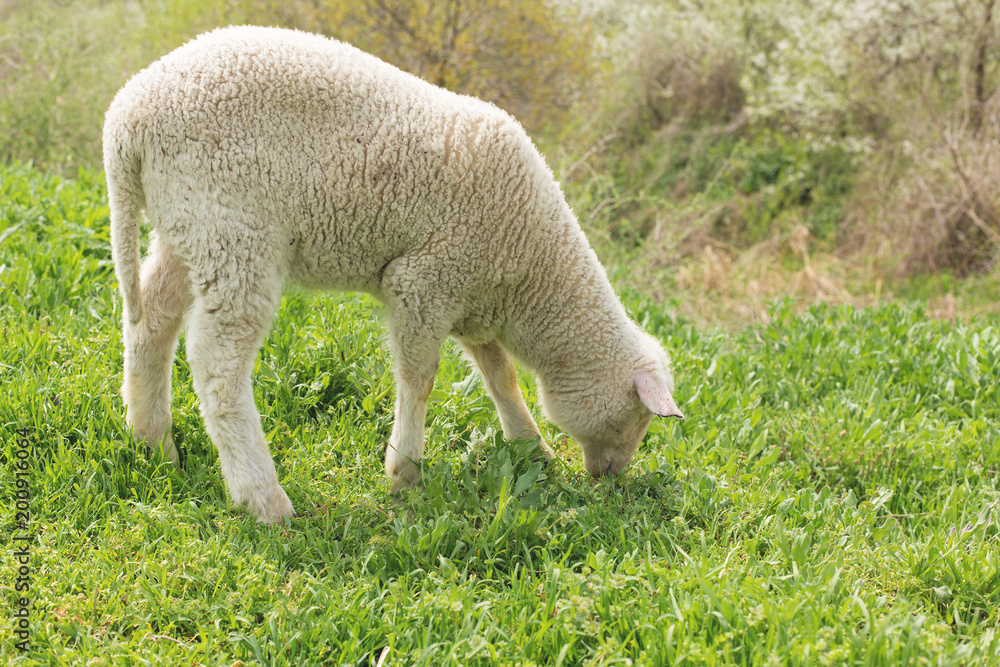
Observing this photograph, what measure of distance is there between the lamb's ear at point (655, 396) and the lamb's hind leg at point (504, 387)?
683mm

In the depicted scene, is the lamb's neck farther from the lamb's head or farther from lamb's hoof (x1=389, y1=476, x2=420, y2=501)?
lamb's hoof (x1=389, y1=476, x2=420, y2=501)

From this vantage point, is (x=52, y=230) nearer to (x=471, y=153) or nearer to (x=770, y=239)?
(x=471, y=153)

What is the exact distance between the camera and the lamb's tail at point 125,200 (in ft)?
10.1

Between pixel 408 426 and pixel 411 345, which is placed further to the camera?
pixel 408 426

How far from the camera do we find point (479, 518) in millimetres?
3287

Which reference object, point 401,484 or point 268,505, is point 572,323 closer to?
point 401,484

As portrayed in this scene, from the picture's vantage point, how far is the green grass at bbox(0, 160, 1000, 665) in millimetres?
2521

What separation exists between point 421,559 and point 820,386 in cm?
319

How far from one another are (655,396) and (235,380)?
176 centimetres

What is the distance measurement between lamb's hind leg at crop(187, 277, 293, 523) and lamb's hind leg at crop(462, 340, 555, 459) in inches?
47.3

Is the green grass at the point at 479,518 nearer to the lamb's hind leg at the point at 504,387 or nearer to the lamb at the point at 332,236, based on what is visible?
the lamb's hind leg at the point at 504,387
